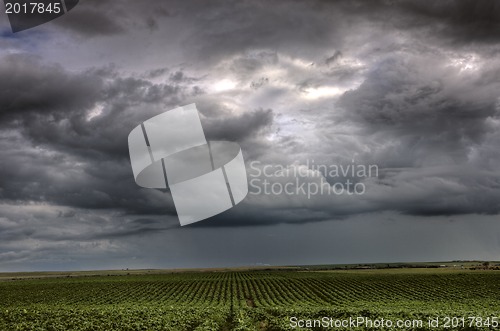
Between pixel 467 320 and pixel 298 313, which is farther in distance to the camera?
pixel 298 313

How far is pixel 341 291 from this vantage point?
261ft

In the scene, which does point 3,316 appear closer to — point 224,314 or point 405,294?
point 224,314

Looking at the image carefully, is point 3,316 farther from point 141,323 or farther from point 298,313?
point 298,313

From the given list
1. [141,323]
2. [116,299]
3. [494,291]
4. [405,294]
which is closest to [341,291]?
[405,294]

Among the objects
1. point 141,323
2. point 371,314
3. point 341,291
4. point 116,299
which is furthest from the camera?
point 341,291

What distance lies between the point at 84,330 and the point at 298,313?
19.5 meters

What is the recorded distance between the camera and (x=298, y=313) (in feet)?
134

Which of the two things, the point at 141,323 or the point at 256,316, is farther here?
the point at 256,316

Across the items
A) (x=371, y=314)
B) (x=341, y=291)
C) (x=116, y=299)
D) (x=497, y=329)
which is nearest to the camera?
(x=497, y=329)

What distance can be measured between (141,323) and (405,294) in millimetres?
54586

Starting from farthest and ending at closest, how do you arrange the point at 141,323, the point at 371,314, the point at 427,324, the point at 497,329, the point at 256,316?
the point at 256,316
the point at 371,314
the point at 141,323
the point at 427,324
the point at 497,329

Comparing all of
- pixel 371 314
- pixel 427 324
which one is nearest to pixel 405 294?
pixel 371 314

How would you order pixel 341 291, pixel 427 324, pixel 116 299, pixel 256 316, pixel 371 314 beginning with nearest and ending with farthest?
Result: 1. pixel 427 324
2. pixel 371 314
3. pixel 256 316
4. pixel 116 299
5. pixel 341 291

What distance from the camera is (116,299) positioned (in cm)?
7269
